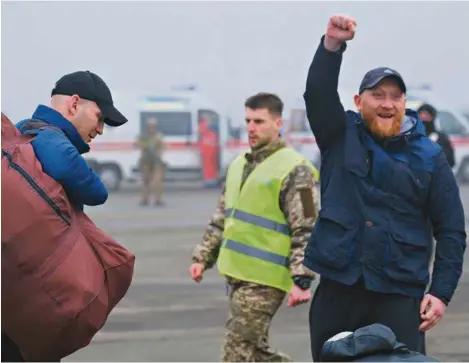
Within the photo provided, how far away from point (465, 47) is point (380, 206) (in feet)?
55.4

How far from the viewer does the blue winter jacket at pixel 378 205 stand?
14.4 feet

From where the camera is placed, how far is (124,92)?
75.2 ft

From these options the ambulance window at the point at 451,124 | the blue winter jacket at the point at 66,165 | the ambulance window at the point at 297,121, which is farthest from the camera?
the ambulance window at the point at 451,124

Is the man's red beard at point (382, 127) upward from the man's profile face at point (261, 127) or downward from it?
upward

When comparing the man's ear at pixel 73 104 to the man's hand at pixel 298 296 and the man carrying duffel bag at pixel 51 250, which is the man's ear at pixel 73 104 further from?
the man's hand at pixel 298 296

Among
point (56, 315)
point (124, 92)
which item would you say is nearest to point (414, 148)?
point (56, 315)

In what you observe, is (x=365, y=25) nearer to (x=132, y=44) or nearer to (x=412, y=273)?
(x=132, y=44)

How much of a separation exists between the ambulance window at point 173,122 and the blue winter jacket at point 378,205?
19.1 m

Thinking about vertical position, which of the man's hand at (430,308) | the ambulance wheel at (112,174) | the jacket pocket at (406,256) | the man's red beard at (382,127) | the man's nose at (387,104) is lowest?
the ambulance wheel at (112,174)

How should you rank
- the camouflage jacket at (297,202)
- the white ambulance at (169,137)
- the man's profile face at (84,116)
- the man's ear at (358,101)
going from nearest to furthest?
the man's profile face at (84,116) < the man's ear at (358,101) < the camouflage jacket at (297,202) < the white ambulance at (169,137)

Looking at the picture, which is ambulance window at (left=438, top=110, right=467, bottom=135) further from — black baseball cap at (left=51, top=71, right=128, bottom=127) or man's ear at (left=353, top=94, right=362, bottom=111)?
black baseball cap at (left=51, top=71, right=128, bottom=127)

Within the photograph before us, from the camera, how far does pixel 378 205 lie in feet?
14.4

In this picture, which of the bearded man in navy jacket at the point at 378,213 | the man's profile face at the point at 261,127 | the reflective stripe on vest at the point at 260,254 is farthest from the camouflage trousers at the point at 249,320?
the bearded man in navy jacket at the point at 378,213

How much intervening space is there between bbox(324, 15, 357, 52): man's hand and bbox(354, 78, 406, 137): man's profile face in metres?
0.25
